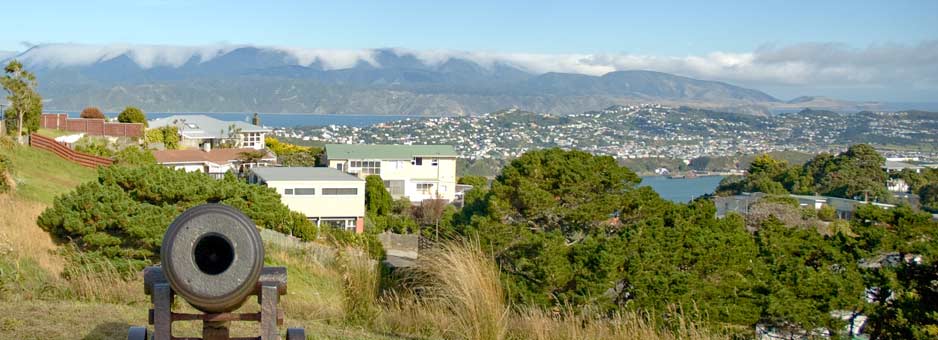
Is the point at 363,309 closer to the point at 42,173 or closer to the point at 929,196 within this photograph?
the point at 42,173

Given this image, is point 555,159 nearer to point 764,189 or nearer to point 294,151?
point 764,189

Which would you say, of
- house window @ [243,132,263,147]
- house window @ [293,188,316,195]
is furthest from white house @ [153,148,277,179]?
house window @ [243,132,263,147]

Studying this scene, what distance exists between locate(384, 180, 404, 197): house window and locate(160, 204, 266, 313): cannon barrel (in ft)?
136

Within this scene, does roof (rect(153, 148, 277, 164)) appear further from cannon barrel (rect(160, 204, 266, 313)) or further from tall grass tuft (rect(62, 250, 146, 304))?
cannon barrel (rect(160, 204, 266, 313))

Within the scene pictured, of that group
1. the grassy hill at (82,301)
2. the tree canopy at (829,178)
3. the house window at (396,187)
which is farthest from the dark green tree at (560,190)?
the house window at (396,187)

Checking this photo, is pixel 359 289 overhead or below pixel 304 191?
overhead

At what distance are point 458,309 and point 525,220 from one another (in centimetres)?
994

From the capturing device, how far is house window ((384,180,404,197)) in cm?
4456

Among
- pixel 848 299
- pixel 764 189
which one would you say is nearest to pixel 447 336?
pixel 848 299

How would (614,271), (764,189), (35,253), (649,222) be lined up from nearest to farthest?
1. (35,253)
2. (614,271)
3. (649,222)
4. (764,189)

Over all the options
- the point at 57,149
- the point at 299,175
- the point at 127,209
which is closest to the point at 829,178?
the point at 299,175

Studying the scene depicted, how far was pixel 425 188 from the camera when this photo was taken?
45656 mm

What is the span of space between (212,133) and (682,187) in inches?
1447

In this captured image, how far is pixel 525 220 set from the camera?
49.1 ft
